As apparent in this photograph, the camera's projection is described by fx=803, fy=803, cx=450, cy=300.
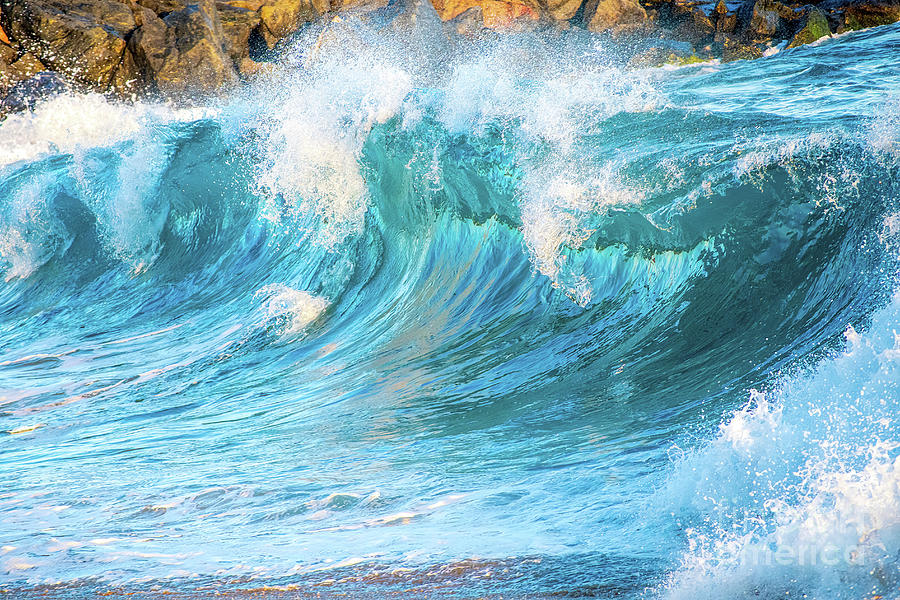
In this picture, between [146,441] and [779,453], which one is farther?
[146,441]

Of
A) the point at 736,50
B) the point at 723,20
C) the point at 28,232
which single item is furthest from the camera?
the point at 723,20

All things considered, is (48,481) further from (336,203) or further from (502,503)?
(336,203)

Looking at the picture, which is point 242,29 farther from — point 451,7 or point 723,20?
point 723,20

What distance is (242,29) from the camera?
3191 centimetres

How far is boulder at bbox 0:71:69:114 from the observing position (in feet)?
79.3

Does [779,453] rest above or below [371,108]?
below

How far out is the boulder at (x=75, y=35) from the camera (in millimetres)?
25562

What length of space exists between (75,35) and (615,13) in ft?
69.3

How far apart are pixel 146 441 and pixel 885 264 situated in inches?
179

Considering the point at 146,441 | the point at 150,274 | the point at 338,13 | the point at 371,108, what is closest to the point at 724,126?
the point at 371,108

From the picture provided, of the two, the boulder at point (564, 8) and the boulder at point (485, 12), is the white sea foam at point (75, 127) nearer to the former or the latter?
the boulder at point (485, 12)

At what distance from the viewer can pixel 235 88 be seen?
28703 mm

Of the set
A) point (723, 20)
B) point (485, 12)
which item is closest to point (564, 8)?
point (485, 12)

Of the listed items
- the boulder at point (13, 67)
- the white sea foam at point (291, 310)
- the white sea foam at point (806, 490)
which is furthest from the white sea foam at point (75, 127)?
the boulder at point (13, 67)
